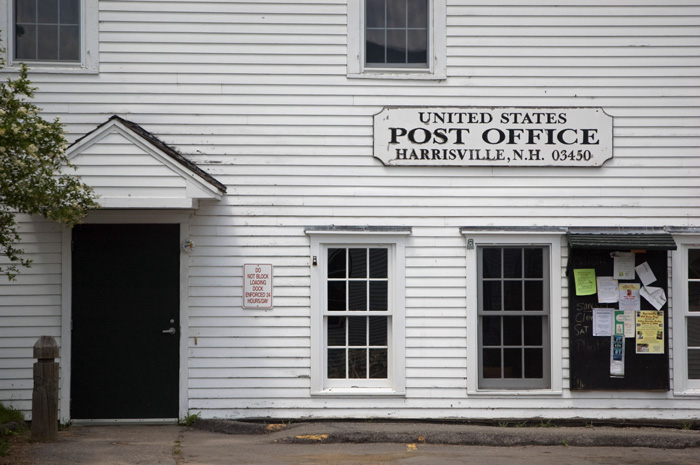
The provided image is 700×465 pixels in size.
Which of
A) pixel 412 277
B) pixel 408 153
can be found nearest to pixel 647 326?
pixel 412 277

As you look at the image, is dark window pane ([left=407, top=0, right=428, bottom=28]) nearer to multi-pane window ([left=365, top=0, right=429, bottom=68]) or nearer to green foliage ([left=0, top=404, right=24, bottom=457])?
multi-pane window ([left=365, top=0, right=429, bottom=68])

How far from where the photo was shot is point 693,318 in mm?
11062

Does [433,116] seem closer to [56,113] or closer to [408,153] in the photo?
[408,153]

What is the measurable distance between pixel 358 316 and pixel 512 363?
6.66ft

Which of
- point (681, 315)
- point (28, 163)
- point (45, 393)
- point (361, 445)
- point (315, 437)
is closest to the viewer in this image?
point (28, 163)

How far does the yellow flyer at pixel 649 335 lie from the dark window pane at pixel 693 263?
790 mm

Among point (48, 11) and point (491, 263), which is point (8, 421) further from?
point (491, 263)

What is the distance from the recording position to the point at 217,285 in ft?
35.6

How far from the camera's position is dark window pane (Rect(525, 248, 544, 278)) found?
11070mm

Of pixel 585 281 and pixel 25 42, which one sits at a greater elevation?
pixel 25 42

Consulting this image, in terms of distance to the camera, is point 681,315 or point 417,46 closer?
point 681,315

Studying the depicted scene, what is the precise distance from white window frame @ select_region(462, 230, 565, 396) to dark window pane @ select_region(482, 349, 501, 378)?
5.2 inches

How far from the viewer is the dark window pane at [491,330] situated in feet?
36.2

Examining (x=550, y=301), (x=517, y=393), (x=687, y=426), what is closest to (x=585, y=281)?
(x=550, y=301)
